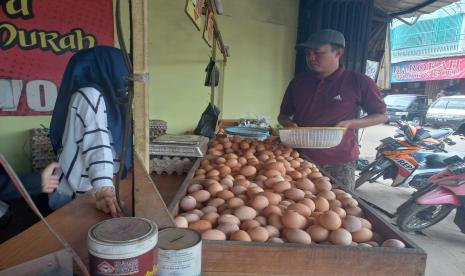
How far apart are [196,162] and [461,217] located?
334 cm

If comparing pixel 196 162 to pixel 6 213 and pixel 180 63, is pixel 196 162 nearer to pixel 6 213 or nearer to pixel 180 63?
pixel 6 213

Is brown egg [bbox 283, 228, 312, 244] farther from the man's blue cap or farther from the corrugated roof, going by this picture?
the corrugated roof

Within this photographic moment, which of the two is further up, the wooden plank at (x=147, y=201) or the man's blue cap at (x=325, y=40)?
the man's blue cap at (x=325, y=40)

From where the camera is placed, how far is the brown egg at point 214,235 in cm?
111

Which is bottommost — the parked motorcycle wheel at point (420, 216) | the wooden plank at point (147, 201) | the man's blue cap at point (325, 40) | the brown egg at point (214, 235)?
the parked motorcycle wheel at point (420, 216)

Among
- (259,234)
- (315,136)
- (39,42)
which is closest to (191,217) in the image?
(259,234)

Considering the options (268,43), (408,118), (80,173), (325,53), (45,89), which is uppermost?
(268,43)

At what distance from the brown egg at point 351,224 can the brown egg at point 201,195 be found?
61cm

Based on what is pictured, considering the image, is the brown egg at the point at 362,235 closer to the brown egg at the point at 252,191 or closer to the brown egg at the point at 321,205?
the brown egg at the point at 321,205

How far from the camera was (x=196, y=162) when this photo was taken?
2127 millimetres

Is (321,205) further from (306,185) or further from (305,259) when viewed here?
(305,259)

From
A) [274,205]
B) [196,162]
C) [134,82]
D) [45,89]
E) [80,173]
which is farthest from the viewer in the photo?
[45,89]

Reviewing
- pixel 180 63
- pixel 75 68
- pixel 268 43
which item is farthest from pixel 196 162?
pixel 268 43

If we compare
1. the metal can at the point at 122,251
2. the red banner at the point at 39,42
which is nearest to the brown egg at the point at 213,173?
the metal can at the point at 122,251
